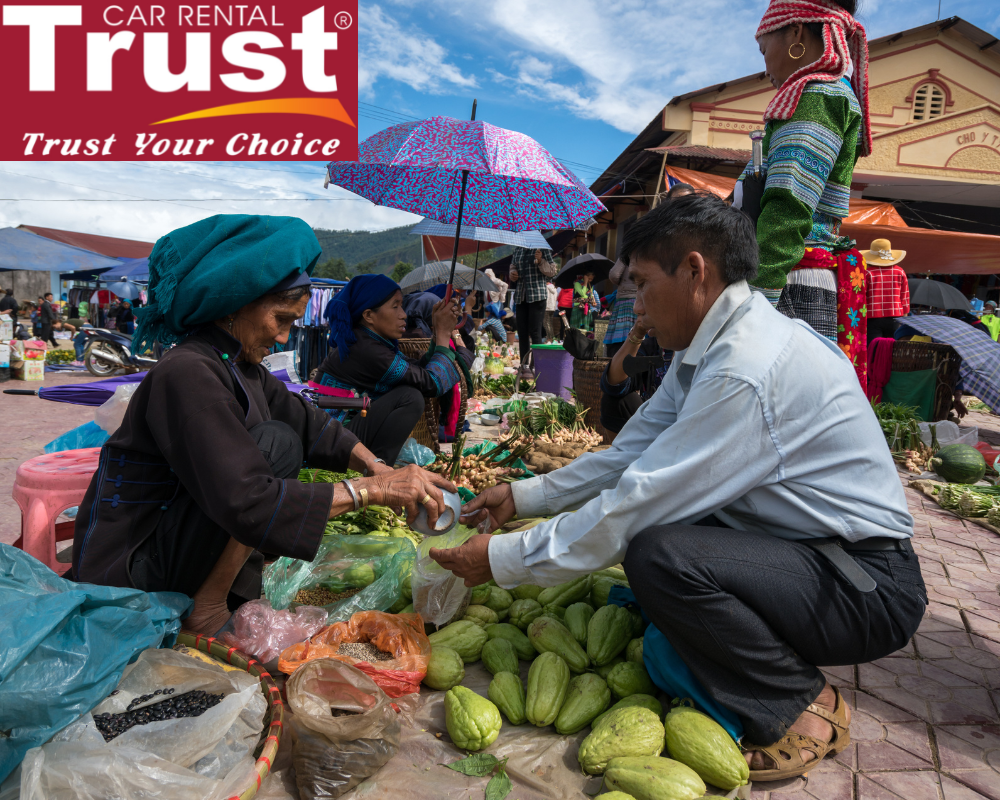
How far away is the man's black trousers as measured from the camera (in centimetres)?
166

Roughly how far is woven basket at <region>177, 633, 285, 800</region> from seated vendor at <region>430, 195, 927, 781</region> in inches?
26.6

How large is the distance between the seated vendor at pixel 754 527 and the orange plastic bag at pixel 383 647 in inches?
18.5

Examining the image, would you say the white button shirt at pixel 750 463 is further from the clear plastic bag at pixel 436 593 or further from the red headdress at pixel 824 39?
the red headdress at pixel 824 39

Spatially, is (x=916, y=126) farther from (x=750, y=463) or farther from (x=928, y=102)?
(x=750, y=463)

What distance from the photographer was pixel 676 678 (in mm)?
1862

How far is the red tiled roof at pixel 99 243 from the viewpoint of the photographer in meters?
38.9

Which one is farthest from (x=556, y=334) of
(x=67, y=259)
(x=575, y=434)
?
(x=67, y=259)

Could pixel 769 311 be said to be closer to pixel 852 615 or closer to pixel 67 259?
pixel 852 615

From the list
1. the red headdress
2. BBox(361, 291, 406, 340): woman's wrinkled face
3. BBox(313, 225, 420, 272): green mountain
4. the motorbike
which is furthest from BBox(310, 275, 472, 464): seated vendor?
BBox(313, 225, 420, 272): green mountain

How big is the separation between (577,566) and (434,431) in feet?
11.6

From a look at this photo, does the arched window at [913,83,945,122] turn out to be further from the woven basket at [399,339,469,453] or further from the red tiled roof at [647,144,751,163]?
the woven basket at [399,339,469,453]

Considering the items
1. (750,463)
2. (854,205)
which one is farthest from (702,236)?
(854,205)

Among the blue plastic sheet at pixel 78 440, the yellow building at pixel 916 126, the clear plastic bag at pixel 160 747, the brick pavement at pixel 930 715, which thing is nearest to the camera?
the clear plastic bag at pixel 160 747

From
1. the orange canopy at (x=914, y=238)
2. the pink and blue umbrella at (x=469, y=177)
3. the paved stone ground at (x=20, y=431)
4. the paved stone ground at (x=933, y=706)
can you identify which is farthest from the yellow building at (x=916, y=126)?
the paved stone ground at (x=933, y=706)
